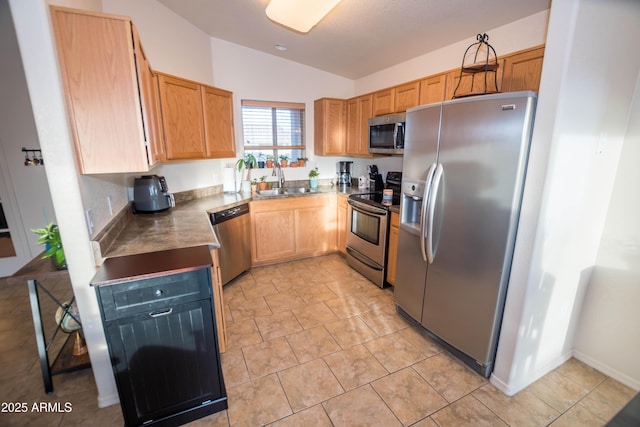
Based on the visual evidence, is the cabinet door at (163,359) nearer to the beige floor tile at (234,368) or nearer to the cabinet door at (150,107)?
the beige floor tile at (234,368)

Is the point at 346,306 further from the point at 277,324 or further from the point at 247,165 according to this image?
the point at 247,165

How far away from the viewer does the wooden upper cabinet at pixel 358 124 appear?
11.8 ft

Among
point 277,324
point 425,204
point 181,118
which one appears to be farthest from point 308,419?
point 181,118

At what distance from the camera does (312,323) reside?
255 cm

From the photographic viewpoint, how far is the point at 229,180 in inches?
147

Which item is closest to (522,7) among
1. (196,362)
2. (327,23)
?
(327,23)

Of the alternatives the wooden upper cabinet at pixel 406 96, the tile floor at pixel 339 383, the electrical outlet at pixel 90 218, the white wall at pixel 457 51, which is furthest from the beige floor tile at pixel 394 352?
the white wall at pixel 457 51

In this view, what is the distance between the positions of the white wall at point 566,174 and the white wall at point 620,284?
0.20ft

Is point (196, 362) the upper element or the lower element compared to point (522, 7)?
lower

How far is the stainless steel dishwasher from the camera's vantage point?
2895mm

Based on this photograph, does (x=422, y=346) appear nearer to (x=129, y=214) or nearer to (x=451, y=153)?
(x=451, y=153)

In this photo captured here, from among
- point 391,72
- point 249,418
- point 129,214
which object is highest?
point 391,72

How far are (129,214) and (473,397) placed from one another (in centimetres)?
295

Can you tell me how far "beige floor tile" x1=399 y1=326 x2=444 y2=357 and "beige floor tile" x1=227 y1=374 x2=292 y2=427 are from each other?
111 cm
